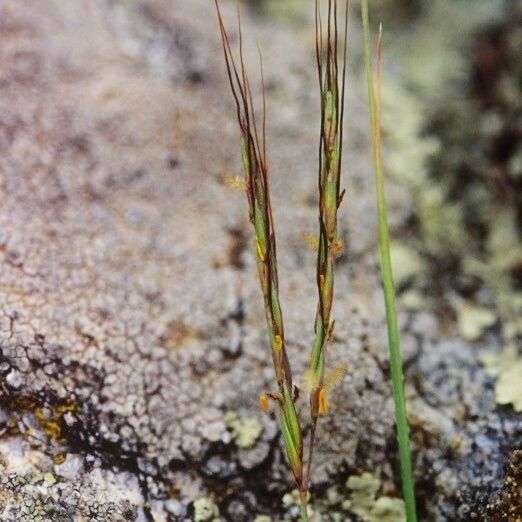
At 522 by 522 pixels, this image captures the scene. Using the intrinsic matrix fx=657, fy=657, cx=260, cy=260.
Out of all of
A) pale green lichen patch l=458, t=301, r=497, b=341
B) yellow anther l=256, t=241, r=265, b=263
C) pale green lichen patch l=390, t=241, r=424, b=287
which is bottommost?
yellow anther l=256, t=241, r=265, b=263

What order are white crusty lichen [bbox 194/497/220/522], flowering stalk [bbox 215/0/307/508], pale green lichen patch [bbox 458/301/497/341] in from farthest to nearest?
pale green lichen patch [bbox 458/301/497/341] < white crusty lichen [bbox 194/497/220/522] < flowering stalk [bbox 215/0/307/508]

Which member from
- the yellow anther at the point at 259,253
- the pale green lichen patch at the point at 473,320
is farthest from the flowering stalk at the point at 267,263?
the pale green lichen patch at the point at 473,320

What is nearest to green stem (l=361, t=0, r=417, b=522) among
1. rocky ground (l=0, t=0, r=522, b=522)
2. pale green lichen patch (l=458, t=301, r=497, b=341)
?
rocky ground (l=0, t=0, r=522, b=522)

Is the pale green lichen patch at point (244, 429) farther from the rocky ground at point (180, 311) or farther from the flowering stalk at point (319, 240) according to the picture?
the flowering stalk at point (319, 240)

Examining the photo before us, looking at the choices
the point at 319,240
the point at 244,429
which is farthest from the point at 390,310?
the point at 244,429

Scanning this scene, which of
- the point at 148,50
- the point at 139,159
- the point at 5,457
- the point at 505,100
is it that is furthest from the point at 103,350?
the point at 505,100

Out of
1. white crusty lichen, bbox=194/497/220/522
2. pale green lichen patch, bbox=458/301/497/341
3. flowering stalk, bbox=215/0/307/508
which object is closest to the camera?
flowering stalk, bbox=215/0/307/508

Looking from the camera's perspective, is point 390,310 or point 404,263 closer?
point 390,310

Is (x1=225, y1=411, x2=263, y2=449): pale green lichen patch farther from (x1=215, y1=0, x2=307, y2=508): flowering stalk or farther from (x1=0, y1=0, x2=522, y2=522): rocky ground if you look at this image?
(x1=215, y1=0, x2=307, y2=508): flowering stalk

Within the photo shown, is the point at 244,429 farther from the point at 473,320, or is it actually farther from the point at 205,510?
the point at 473,320
